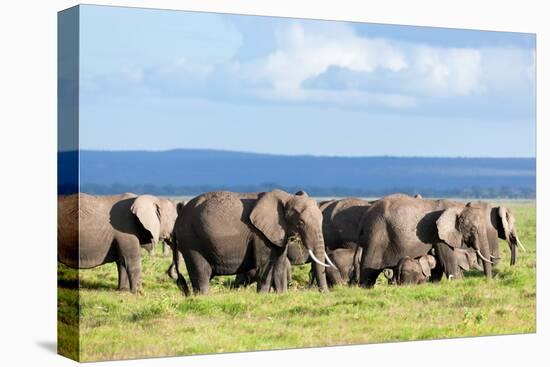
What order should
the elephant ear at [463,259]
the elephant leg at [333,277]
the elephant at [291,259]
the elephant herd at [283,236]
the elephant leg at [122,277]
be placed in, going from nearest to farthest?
the elephant leg at [122,277] < the elephant herd at [283,236] < the elephant at [291,259] < the elephant leg at [333,277] < the elephant ear at [463,259]

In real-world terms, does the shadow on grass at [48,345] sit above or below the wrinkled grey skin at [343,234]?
below

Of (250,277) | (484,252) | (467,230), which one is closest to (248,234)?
(250,277)

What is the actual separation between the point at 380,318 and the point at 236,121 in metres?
2.64

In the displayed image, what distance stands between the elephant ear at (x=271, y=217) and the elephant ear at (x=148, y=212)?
1.06 meters

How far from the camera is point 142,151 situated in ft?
50.0

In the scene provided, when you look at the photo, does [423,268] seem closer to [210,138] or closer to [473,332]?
[473,332]

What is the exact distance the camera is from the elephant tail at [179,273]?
1579cm

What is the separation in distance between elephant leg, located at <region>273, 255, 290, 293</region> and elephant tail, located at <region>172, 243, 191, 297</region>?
3.31 feet

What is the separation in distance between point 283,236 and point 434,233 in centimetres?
199

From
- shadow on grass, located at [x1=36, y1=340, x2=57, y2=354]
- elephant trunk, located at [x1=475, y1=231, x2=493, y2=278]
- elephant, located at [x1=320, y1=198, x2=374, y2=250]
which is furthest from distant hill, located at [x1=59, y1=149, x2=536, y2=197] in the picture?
shadow on grass, located at [x1=36, y1=340, x2=57, y2=354]

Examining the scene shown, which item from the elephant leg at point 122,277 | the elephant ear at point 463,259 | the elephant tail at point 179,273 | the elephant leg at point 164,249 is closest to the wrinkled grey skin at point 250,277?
the elephant tail at point 179,273

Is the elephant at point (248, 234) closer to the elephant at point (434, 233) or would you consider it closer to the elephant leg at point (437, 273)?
the elephant at point (434, 233)

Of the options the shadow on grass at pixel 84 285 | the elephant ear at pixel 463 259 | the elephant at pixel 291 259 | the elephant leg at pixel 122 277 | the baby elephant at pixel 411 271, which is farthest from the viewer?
the elephant ear at pixel 463 259

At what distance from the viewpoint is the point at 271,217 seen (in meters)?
16.4
